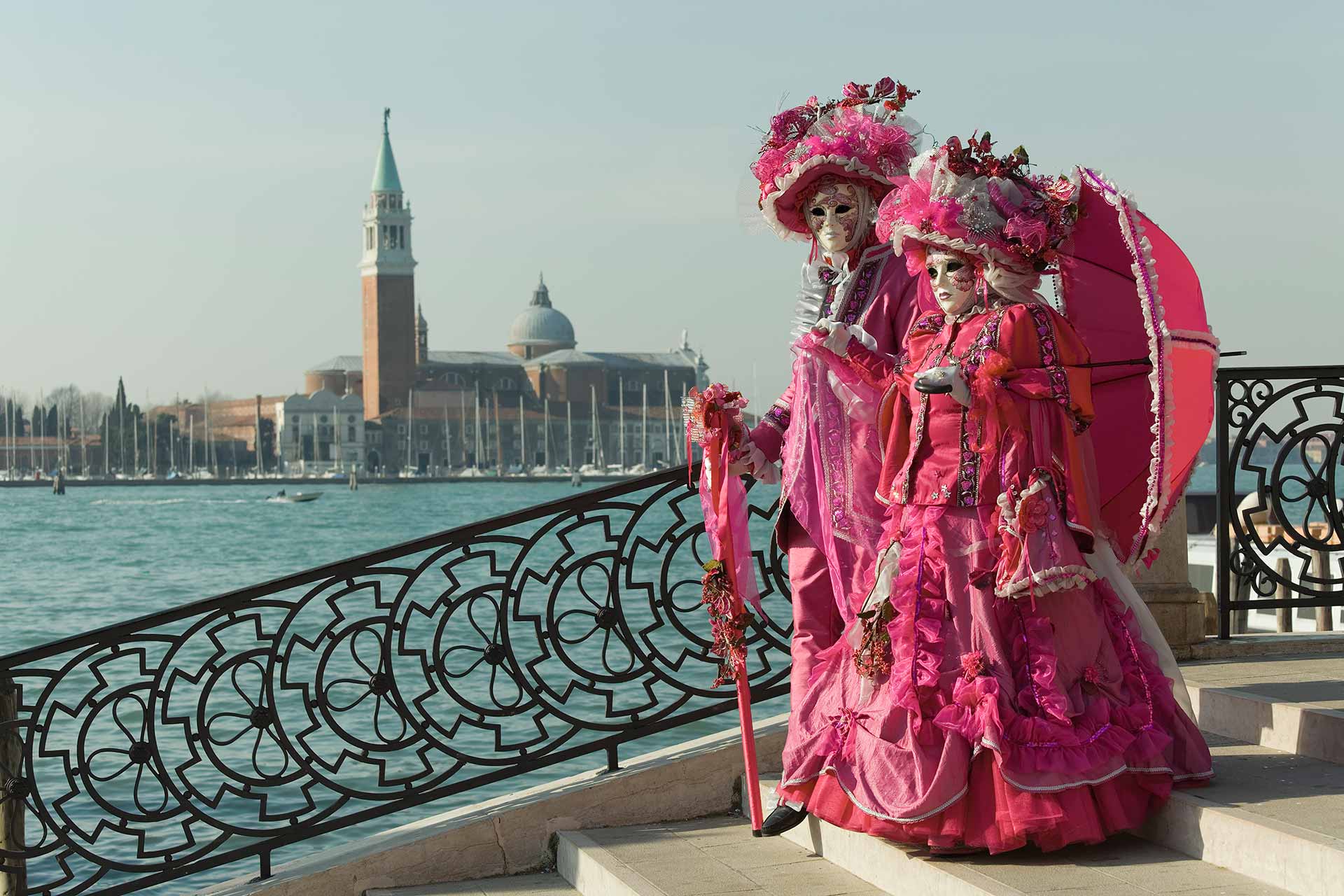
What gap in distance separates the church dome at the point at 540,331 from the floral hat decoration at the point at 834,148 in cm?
A: 11923

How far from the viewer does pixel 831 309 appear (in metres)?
3.66

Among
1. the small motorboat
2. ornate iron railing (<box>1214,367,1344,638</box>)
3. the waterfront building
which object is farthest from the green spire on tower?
ornate iron railing (<box>1214,367,1344,638</box>)

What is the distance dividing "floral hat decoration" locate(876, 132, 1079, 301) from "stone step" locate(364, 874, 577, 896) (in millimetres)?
2004

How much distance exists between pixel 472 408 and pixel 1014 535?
357 feet

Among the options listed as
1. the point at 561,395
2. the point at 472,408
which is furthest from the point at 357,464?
the point at 561,395

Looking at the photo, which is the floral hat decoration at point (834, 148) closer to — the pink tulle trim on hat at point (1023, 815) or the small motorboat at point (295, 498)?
the pink tulle trim on hat at point (1023, 815)

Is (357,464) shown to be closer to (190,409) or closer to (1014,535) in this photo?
(190,409)

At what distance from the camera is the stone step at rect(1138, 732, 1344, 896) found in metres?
2.82

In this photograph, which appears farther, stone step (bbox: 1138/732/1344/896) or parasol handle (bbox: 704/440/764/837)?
parasol handle (bbox: 704/440/764/837)

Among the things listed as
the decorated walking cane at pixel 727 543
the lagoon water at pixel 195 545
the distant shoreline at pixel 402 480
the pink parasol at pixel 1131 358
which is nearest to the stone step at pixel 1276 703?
the pink parasol at pixel 1131 358

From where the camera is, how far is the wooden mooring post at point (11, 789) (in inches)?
165

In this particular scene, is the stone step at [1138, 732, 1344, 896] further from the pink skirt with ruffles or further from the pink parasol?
the pink parasol

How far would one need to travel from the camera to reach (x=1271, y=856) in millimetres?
2906

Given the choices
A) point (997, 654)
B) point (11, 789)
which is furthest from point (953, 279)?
point (11, 789)
